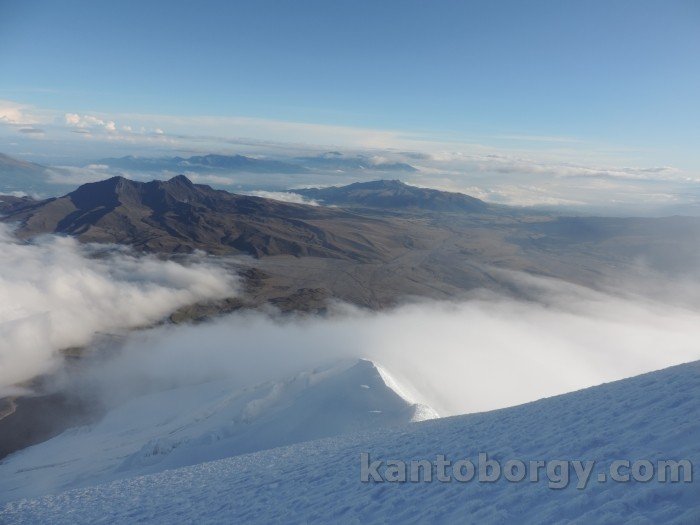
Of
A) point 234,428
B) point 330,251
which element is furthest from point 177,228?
point 234,428

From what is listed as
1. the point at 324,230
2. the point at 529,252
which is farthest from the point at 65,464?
the point at 529,252

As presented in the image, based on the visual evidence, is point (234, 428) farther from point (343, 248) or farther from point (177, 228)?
point (177, 228)

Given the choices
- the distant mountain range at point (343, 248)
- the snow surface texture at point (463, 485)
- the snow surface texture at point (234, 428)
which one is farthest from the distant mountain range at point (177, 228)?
the snow surface texture at point (463, 485)

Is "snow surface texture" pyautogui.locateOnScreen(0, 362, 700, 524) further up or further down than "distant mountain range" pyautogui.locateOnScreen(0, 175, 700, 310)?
further up

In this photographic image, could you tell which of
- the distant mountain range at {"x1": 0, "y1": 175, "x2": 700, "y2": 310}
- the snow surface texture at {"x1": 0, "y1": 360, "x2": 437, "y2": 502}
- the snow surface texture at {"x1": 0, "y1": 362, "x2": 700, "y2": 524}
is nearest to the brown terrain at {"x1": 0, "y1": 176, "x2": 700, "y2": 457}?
the distant mountain range at {"x1": 0, "y1": 175, "x2": 700, "y2": 310}

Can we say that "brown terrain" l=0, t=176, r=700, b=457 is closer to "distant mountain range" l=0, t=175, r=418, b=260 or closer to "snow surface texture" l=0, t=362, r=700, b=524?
"distant mountain range" l=0, t=175, r=418, b=260

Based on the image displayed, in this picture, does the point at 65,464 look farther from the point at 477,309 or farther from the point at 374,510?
the point at 477,309
